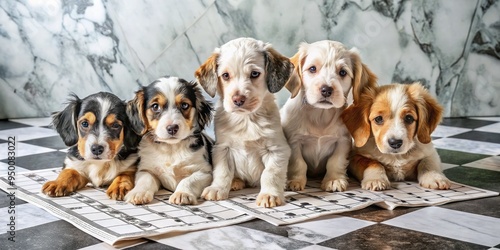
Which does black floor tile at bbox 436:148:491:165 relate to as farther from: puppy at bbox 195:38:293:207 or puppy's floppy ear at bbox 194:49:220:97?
puppy's floppy ear at bbox 194:49:220:97

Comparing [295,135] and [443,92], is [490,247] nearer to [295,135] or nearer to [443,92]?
[295,135]

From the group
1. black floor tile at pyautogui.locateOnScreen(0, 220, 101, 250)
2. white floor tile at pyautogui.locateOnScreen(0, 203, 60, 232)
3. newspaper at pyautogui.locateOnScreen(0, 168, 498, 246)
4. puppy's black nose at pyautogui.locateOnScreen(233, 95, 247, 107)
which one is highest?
puppy's black nose at pyautogui.locateOnScreen(233, 95, 247, 107)

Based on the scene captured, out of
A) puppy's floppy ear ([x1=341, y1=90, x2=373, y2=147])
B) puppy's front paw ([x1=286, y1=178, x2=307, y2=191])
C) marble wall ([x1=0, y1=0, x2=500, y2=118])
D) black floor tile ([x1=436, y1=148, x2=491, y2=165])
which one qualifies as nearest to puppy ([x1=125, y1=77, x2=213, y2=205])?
puppy's front paw ([x1=286, y1=178, x2=307, y2=191])

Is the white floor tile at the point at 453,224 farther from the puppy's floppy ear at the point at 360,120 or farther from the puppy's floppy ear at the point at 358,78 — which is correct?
the puppy's floppy ear at the point at 358,78

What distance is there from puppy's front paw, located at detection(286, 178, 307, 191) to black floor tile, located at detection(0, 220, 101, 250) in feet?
3.42

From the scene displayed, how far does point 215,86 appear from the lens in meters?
3.02

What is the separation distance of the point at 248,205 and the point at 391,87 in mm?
948

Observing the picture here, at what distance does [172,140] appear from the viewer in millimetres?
2949

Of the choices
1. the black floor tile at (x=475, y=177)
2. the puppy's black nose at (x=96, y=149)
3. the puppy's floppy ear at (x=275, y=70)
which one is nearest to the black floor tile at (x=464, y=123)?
the black floor tile at (x=475, y=177)

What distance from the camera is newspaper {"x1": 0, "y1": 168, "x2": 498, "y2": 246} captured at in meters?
2.52

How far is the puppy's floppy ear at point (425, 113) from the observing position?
125 inches

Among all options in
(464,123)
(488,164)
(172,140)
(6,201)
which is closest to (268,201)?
(172,140)

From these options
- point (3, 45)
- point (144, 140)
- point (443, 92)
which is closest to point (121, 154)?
point (144, 140)

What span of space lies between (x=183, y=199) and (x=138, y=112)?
1.46 feet
